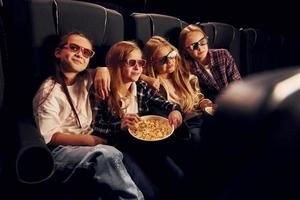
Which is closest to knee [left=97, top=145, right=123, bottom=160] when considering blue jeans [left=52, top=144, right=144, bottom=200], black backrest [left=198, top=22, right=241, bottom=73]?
blue jeans [left=52, top=144, right=144, bottom=200]

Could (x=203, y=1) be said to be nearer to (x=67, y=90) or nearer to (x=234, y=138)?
(x=67, y=90)

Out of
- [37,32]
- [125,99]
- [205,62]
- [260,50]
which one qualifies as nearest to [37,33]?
[37,32]

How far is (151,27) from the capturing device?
1905 mm

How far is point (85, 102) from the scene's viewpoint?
56.9 inches

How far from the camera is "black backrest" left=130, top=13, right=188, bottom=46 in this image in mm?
1859

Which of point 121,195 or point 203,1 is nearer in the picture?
point 121,195

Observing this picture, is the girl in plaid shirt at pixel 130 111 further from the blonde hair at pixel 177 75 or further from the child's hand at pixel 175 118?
the blonde hair at pixel 177 75

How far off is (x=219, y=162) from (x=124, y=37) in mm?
1603

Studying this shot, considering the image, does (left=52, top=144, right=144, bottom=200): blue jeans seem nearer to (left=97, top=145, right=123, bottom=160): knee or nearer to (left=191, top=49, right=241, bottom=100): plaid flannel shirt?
(left=97, top=145, right=123, bottom=160): knee

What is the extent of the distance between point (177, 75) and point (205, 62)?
0.38 metres

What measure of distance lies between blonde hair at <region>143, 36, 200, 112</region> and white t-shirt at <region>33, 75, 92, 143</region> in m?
0.39

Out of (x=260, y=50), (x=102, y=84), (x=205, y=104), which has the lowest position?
(x=260, y=50)

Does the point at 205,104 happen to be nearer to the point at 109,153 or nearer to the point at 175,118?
the point at 175,118

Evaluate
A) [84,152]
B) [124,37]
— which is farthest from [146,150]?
[124,37]
